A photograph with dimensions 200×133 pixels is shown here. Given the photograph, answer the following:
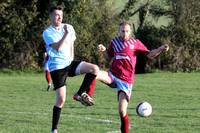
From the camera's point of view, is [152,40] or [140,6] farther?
[140,6]

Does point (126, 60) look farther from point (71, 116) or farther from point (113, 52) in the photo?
point (71, 116)

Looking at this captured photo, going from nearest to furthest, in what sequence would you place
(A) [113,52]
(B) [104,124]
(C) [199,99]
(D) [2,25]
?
1. (A) [113,52]
2. (B) [104,124]
3. (C) [199,99]
4. (D) [2,25]

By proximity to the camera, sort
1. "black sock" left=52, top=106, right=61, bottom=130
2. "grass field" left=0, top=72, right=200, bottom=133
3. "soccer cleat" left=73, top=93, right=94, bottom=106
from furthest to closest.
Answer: "grass field" left=0, top=72, right=200, bottom=133 < "black sock" left=52, top=106, right=61, bottom=130 < "soccer cleat" left=73, top=93, right=94, bottom=106

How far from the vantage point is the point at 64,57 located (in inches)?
386

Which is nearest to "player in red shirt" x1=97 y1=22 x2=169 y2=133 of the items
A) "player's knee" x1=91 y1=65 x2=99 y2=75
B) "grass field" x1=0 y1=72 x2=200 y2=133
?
"player's knee" x1=91 y1=65 x2=99 y2=75

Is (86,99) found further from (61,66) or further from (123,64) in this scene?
(123,64)

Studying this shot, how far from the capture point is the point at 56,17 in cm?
957

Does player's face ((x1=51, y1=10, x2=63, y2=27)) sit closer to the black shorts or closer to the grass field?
the black shorts

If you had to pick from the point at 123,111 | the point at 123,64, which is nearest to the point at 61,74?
the point at 123,64

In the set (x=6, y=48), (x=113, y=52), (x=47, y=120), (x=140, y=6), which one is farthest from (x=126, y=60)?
(x=140, y=6)

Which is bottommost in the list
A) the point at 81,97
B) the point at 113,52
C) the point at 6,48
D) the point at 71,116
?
the point at 6,48

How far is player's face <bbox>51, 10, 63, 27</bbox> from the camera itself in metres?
9.48

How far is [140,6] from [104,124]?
94.1 feet

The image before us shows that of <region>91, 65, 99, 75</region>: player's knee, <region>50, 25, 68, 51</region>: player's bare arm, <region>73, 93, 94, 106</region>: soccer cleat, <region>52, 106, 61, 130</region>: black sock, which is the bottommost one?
<region>52, 106, 61, 130</region>: black sock
